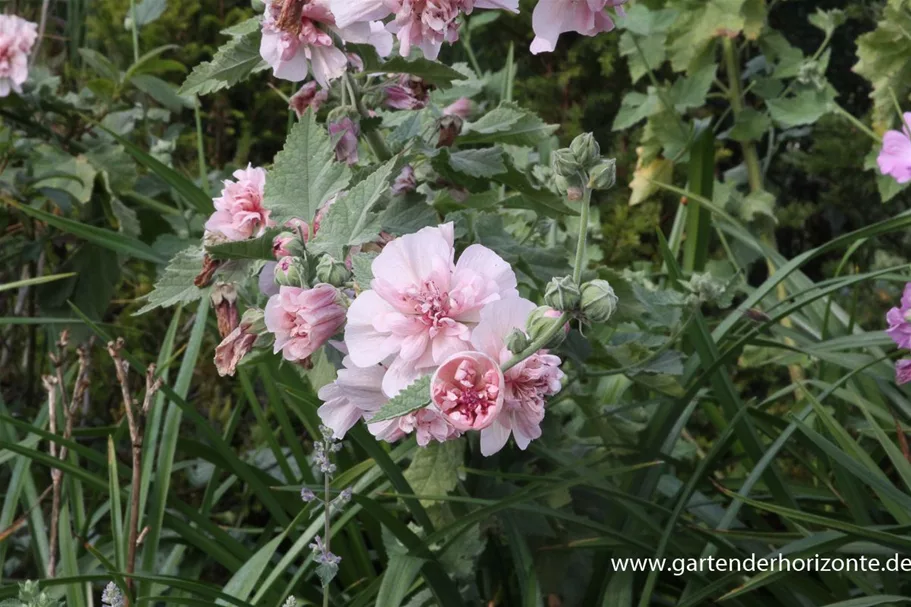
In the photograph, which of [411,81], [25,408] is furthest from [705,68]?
[25,408]

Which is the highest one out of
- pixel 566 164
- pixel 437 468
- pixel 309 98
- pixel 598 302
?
pixel 309 98

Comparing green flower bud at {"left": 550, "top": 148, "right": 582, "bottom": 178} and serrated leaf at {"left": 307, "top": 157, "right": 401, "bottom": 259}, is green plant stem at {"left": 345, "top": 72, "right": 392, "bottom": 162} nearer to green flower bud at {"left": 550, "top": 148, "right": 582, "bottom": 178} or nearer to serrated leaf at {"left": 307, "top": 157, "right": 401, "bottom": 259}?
serrated leaf at {"left": 307, "top": 157, "right": 401, "bottom": 259}

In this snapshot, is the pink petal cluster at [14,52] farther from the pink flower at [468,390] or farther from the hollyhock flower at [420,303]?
the pink flower at [468,390]

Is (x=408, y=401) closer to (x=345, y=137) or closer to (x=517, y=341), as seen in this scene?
(x=517, y=341)

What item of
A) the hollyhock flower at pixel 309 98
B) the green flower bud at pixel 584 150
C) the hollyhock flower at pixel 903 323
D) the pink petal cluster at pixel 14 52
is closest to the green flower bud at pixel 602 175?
the green flower bud at pixel 584 150

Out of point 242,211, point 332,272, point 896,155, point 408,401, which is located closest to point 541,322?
point 408,401

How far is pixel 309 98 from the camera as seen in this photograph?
3.58 ft

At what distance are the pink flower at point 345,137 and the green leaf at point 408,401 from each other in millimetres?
402

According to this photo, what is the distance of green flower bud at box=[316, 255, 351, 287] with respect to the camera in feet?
2.58

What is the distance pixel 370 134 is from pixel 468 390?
50cm

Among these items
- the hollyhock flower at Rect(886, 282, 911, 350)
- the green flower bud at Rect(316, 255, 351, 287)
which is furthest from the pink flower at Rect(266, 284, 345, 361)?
the hollyhock flower at Rect(886, 282, 911, 350)

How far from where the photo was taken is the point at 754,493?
55.4 inches

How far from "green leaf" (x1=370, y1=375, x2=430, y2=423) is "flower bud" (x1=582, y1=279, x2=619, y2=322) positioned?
0.39 feet

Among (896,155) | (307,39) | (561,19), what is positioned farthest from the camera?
(896,155)
